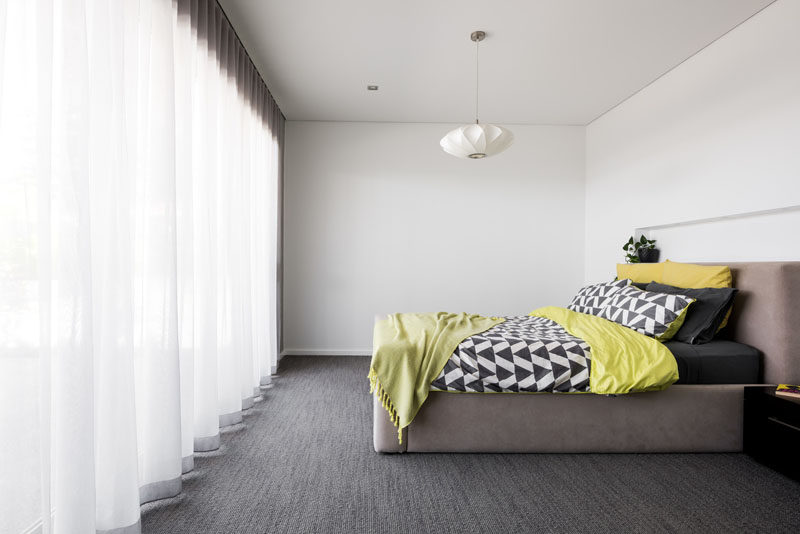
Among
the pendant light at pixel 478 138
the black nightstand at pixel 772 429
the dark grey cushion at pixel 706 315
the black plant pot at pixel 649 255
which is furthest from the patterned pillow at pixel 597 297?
the pendant light at pixel 478 138

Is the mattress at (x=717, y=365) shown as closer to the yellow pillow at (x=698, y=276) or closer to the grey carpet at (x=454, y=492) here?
the yellow pillow at (x=698, y=276)

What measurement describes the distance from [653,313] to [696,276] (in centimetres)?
57

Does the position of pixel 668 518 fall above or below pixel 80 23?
below

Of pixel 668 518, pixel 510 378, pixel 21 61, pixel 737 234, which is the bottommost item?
pixel 668 518

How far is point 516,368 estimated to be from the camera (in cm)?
228

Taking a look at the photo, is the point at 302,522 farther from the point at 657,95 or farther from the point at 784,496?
the point at 657,95

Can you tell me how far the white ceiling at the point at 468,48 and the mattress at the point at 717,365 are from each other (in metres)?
2.14

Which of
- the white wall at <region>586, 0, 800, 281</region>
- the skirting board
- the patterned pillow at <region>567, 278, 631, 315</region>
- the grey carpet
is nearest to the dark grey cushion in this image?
the white wall at <region>586, 0, 800, 281</region>

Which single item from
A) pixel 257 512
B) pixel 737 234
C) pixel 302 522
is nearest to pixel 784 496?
pixel 737 234

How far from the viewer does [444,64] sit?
11.1ft

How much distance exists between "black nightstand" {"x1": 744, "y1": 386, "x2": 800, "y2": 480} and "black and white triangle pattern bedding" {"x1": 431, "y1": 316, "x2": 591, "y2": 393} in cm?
91

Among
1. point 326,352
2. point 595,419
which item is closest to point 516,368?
point 595,419

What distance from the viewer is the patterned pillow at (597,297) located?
3.09 m

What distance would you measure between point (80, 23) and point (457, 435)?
7.85 ft
